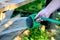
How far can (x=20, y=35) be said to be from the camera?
367 centimetres

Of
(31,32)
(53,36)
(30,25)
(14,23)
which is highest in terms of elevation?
(30,25)

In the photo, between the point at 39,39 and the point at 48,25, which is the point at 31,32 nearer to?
the point at 39,39

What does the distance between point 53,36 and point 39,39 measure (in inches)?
20.4

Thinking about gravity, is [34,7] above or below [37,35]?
above

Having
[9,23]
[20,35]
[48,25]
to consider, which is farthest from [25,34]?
[48,25]

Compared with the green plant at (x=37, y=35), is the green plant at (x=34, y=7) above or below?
above

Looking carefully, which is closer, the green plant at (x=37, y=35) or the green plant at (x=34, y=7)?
the green plant at (x=37, y=35)

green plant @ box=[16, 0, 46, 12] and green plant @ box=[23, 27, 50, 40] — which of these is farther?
green plant @ box=[16, 0, 46, 12]

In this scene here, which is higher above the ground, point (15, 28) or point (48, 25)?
point (15, 28)

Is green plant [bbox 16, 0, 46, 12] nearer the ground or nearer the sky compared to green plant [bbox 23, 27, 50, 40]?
nearer the sky

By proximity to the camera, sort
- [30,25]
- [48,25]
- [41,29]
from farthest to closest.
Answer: [48,25], [41,29], [30,25]

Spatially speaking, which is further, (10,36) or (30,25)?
(10,36)

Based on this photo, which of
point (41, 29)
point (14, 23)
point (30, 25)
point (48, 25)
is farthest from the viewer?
point (48, 25)

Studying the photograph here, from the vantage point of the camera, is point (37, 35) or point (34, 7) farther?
point (34, 7)
